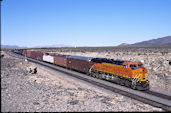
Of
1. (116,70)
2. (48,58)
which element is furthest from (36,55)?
(116,70)

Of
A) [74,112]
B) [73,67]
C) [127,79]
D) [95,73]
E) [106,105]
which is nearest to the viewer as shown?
[74,112]

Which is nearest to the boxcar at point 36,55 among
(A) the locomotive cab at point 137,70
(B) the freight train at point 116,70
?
(B) the freight train at point 116,70

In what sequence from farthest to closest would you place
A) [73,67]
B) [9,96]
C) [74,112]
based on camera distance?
[73,67] → [9,96] → [74,112]

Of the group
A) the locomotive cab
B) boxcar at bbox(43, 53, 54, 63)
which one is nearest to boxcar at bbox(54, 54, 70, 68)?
boxcar at bbox(43, 53, 54, 63)

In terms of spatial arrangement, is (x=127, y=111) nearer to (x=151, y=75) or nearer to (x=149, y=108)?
(x=149, y=108)

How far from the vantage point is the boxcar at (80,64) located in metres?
27.9

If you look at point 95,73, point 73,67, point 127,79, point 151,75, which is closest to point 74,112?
point 127,79

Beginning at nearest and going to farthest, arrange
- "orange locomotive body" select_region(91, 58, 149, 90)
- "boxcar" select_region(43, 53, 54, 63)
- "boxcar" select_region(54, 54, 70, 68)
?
1. "orange locomotive body" select_region(91, 58, 149, 90)
2. "boxcar" select_region(54, 54, 70, 68)
3. "boxcar" select_region(43, 53, 54, 63)

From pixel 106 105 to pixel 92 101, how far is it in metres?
1.27

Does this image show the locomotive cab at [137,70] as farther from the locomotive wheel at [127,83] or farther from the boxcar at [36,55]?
the boxcar at [36,55]

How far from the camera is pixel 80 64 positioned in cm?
3045

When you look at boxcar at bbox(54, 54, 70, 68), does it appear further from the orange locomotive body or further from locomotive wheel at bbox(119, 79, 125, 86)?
locomotive wheel at bbox(119, 79, 125, 86)

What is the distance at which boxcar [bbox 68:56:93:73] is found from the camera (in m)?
27.9

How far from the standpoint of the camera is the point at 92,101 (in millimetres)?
13484
